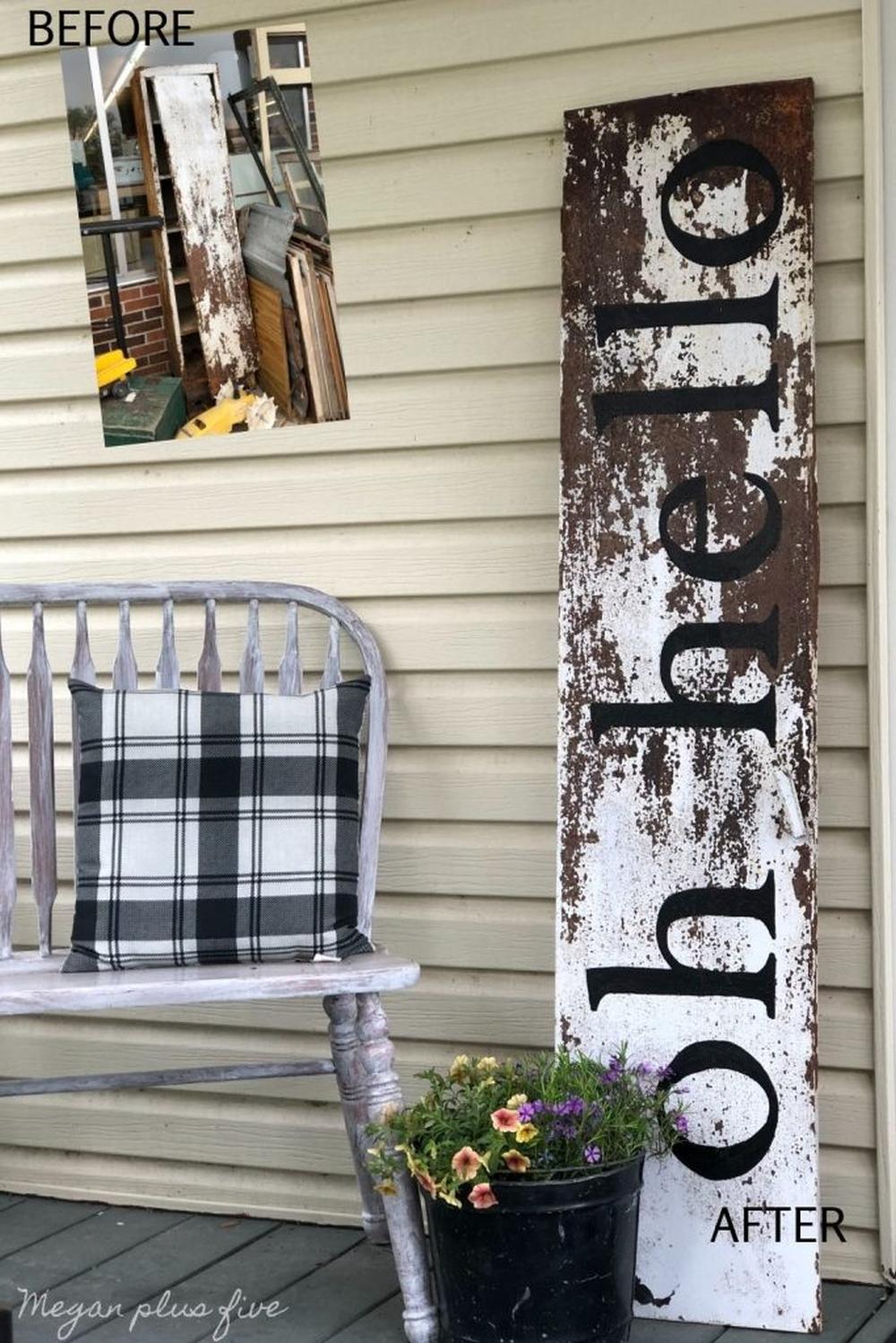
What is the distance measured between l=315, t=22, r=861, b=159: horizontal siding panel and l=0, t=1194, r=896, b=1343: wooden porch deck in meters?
1.66

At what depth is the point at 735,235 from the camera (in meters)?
2.23

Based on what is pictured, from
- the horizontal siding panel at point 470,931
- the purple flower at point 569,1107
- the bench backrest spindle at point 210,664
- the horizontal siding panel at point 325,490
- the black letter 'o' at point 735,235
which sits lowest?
the purple flower at point 569,1107

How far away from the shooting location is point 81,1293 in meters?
2.34

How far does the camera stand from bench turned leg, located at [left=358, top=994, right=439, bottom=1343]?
2111mm

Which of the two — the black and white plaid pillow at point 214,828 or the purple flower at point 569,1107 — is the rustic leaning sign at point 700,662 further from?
the black and white plaid pillow at point 214,828

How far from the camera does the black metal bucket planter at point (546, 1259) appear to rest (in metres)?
1.97

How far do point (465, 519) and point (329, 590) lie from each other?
0.26 metres

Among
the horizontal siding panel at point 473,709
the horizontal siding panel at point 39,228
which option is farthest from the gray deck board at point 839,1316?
the horizontal siding panel at point 39,228

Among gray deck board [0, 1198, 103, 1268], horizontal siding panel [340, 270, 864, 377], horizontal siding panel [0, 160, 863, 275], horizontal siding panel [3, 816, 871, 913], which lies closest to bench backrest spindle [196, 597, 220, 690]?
horizontal siding panel [3, 816, 871, 913]

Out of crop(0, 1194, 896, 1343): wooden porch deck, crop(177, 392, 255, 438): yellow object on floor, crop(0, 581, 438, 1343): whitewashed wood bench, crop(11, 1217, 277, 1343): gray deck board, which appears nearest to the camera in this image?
crop(0, 581, 438, 1343): whitewashed wood bench

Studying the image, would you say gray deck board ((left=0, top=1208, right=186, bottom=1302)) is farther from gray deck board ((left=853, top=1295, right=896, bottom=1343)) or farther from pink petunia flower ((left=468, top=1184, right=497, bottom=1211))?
gray deck board ((left=853, top=1295, right=896, bottom=1343))

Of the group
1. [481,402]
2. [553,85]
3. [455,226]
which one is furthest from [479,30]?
[481,402]

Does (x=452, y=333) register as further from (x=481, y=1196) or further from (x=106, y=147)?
(x=481, y=1196)

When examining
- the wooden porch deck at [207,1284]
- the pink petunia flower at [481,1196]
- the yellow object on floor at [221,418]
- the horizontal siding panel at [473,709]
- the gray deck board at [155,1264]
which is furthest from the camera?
the yellow object on floor at [221,418]
